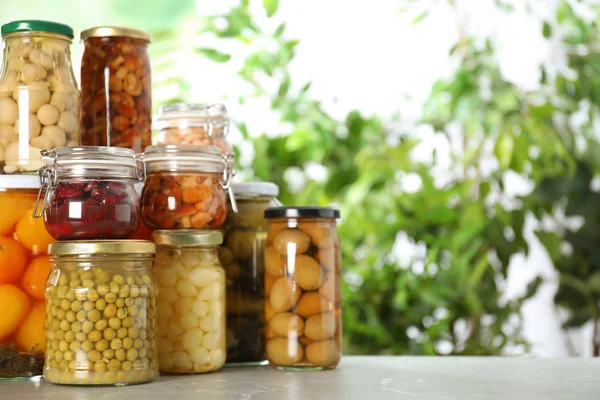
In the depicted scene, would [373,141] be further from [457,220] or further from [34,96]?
[34,96]

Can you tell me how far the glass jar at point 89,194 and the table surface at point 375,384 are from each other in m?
0.16

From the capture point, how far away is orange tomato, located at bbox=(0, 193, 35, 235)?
832 millimetres

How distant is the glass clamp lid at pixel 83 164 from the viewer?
0.80 meters

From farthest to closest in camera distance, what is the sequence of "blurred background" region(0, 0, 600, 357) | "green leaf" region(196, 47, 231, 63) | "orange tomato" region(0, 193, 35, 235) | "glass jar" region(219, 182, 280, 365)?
"blurred background" region(0, 0, 600, 357) < "green leaf" region(196, 47, 231, 63) < "glass jar" region(219, 182, 280, 365) < "orange tomato" region(0, 193, 35, 235)

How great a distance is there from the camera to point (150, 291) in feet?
2.61

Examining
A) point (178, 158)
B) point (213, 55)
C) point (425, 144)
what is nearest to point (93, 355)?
point (178, 158)

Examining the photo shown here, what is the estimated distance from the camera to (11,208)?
838 millimetres

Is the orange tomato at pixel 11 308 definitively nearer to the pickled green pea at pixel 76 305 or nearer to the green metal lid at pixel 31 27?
the pickled green pea at pixel 76 305

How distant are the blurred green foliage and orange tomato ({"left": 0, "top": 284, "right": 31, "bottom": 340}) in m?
0.79

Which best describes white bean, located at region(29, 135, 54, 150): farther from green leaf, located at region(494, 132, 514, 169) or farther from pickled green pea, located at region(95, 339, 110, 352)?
green leaf, located at region(494, 132, 514, 169)

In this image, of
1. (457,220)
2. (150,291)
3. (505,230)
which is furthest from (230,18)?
(150,291)

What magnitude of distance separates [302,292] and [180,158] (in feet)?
0.68

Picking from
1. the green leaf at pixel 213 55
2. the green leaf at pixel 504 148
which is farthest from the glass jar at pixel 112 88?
the green leaf at pixel 504 148

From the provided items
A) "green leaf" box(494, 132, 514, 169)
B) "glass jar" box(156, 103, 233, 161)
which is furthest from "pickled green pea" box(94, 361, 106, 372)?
"green leaf" box(494, 132, 514, 169)
